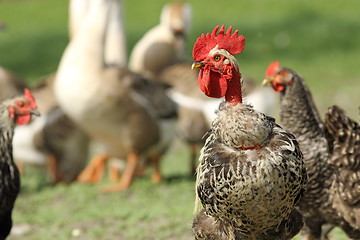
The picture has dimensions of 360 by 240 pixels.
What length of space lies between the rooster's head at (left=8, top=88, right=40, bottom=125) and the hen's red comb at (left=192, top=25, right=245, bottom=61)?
2022 millimetres

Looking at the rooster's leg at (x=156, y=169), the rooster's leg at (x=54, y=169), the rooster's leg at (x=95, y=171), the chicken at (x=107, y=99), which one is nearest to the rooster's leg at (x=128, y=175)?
the chicken at (x=107, y=99)

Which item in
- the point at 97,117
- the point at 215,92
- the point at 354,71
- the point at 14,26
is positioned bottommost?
the point at 14,26

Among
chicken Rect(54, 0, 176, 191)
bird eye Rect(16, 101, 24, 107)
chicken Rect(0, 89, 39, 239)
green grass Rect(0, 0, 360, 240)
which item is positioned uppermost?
bird eye Rect(16, 101, 24, 107)

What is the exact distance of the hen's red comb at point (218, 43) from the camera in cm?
369

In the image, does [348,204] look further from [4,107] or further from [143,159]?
[143,159]

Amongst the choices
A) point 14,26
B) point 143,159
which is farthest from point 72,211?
point 14,26

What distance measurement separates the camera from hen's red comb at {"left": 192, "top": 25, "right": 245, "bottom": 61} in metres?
3.69

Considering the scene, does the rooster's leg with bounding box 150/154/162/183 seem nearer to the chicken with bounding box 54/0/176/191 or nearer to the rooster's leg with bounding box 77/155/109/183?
the chicken with bounding box 54/0/176/191

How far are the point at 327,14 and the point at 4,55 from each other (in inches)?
354

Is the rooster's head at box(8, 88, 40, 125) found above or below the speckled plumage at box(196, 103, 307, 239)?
below

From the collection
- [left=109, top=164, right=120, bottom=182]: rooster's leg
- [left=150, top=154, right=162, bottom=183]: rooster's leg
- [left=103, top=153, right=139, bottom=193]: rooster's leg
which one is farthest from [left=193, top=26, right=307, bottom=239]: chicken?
[left=109, top=164, right=120, bottom=182]: rooster's leg

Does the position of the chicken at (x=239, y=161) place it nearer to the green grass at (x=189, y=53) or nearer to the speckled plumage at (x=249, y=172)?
the speckled plumage at (x=249, y=172)

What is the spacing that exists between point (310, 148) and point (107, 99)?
3.13 meters

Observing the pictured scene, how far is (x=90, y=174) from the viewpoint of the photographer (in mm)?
8047
